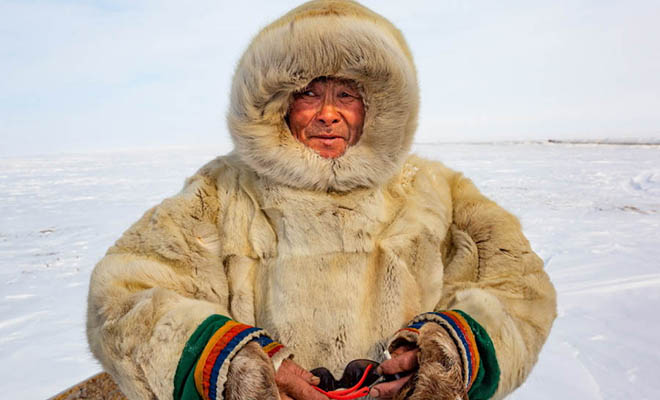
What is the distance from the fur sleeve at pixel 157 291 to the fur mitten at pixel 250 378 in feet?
0.56

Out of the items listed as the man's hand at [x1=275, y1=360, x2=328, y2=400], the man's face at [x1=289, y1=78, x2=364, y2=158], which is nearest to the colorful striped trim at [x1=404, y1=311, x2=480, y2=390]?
the man's hand at [x1=275, y1=360, x2=328, y2=400]

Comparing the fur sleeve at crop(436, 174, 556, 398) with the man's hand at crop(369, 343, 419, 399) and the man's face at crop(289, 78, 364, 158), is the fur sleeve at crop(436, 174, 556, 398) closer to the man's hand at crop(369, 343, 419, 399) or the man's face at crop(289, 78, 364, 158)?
the man's hand at crop(369, 343, 419, 399)

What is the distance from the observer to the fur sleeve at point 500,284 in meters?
1.20

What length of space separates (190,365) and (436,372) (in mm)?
622

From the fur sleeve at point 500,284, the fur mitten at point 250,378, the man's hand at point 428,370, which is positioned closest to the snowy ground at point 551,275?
the fur sleeve at point 500,284

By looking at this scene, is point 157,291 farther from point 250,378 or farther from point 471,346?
point 471,346

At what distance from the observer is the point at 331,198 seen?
1323 millimetres

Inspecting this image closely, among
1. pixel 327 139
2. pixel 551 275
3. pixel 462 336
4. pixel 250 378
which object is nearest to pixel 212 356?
pixel 250 378

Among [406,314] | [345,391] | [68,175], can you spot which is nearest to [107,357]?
[345,391]

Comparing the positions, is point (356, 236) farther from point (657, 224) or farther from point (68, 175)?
point (68, 175)

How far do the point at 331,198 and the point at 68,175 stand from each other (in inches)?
758

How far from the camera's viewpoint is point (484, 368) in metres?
1.12

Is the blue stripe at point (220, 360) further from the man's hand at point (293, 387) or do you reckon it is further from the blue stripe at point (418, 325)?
the blue stripe at point (418, 325)

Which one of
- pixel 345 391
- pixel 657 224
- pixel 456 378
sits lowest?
pixel 657 224
